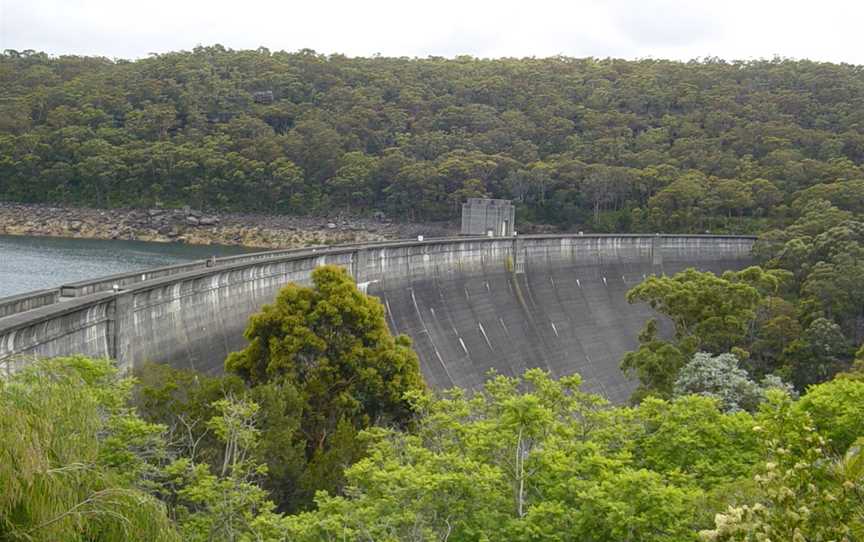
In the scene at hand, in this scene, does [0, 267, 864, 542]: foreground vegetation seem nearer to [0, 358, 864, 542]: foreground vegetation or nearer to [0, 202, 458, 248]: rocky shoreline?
[0, 358, 864, 542]: foreground vegetation

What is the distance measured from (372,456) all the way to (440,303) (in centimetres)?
1986

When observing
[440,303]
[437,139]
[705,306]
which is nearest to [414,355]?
[705,306]

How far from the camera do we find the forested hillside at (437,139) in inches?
2931

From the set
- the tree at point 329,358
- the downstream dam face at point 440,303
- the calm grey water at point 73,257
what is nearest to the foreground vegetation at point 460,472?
the tree at point 329,358

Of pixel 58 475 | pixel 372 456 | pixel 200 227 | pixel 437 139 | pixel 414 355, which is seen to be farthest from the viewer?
pixel 437 139

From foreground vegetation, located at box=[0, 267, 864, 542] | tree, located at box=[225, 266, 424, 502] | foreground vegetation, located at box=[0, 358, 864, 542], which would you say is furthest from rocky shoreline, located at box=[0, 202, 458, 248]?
foreground vegetation, located at box=[0, 358, 864, 542]

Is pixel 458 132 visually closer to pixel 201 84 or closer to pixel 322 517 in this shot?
pixel 201 84

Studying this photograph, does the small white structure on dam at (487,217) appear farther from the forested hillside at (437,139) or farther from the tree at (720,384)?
the tree at (720,384)

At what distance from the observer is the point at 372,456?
1304cm

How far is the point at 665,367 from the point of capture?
1034 inches

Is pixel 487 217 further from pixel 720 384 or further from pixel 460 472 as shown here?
pixel 460 472

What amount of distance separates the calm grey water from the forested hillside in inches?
460

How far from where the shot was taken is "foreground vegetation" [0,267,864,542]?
600 centimetres

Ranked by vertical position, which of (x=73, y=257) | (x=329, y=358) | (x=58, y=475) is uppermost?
(x=58, y=475)
